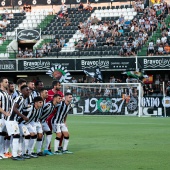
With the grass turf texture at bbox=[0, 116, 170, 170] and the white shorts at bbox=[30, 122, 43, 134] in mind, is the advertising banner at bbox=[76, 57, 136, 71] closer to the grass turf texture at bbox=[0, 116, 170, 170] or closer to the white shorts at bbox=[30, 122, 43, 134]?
the grass turf texture at bbox=[0, 116, 170, 170]

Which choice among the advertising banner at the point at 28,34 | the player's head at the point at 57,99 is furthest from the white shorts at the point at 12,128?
the advertising banner at the point at 28,34

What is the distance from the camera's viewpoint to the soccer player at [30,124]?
1440 centimetres

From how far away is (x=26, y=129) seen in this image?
1440cm

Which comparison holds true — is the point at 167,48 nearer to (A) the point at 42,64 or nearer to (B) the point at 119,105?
(B) the point at 119,105

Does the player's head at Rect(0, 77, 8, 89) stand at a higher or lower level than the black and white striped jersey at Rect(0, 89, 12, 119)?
higher

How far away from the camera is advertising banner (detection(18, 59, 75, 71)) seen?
1807 inches

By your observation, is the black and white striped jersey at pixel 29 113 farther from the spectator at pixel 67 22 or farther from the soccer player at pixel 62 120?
the spectator at pixel 67 22

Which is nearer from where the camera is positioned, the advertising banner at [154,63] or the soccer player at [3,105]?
the soccer player at [3,105]

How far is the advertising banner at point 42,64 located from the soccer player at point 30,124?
3121 centimetres

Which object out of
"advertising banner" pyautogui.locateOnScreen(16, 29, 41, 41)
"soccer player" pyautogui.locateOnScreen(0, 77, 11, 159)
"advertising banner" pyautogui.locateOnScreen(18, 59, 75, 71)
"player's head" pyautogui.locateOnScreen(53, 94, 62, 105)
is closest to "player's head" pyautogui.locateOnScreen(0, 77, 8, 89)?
"soccer player" pyautogui.locateOnScreen(0, 77, 11, 159)

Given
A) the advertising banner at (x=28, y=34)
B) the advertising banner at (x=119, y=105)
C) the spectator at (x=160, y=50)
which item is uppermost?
the advertising banner at (x=28, y=34)

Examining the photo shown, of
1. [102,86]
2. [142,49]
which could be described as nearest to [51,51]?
[142,49]

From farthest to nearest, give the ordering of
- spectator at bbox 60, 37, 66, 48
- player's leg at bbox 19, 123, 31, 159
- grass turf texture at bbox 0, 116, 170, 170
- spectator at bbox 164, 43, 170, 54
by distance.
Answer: spectator at bbox 60, 37, 66, 48
spectator at bbox 164, 43, 170, 54
player's leg at bbox 19, 123, 31, 159
grass turf texture at bbox 0, 116, 170, 170

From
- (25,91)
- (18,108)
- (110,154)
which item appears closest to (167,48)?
(110,154)
